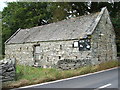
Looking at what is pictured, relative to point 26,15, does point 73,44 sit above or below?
below

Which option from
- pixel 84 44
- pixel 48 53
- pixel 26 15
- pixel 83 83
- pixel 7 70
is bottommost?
pixel 83 83

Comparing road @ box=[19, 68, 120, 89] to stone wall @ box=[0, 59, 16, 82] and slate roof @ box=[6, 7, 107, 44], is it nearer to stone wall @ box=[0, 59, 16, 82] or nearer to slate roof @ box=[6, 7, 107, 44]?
stone wall @ box=[0, 59, 16, 82]

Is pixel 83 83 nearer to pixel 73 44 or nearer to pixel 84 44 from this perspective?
pixel 84 44

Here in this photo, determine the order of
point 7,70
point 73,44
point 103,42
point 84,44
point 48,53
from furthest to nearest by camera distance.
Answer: point 48,53
point 103,42
point 73,44
point 84,44
point 7,70

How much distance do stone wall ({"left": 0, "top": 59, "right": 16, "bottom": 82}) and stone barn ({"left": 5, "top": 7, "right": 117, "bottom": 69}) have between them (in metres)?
7.51

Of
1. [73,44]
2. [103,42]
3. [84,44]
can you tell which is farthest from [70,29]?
[103,42]

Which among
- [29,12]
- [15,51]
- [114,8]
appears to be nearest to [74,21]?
[114,8]

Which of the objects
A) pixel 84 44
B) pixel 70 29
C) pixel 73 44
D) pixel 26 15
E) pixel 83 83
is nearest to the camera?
pixel 83 83

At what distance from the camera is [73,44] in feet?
57.5

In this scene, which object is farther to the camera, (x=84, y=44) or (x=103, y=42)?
(x=103, y=42)

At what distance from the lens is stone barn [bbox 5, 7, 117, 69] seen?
1662cm

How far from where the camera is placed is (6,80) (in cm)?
909

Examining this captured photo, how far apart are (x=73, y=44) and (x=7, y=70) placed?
936 centimetres

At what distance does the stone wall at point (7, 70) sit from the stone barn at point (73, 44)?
7506 millimetres
